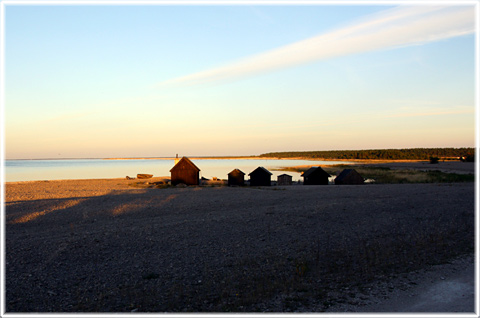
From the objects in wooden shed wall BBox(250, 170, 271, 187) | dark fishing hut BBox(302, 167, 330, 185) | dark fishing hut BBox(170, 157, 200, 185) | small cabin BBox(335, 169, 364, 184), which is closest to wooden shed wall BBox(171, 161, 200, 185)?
dark fishing hut BBox(170, 157, 200, 185)

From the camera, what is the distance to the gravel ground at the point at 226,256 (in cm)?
1030

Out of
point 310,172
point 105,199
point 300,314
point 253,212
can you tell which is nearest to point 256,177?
point 310,172

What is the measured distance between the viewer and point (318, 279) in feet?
38.0

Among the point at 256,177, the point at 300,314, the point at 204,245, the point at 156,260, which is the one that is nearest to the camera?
the point at 300,314

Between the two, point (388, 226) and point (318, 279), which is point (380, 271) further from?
point (388, 226)

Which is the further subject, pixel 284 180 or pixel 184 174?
pixel 284 180

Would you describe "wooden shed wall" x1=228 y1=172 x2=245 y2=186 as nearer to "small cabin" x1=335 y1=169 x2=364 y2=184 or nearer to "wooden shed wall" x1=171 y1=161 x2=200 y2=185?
"wooden shed wall" x1=171 y1=161 x2=200 y2=185

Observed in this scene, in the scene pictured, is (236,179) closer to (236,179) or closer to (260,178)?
(236,179)

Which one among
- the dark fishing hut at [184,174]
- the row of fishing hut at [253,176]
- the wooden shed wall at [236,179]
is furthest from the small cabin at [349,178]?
the dark fishing hut at [184,174]

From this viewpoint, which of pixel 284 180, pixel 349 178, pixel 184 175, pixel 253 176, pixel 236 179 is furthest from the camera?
pixel 284 180

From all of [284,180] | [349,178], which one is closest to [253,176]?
[284,180]

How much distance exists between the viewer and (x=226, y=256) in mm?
14156

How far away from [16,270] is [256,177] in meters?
39.7

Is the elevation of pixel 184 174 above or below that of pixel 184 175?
above
